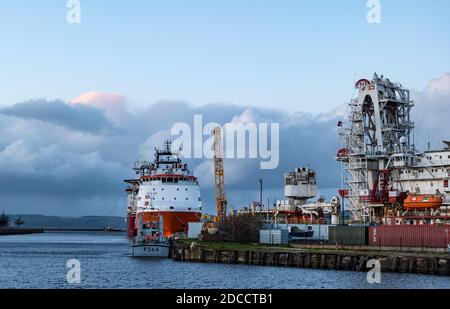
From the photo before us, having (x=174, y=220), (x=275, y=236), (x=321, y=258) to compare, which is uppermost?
(x=174, y=220)

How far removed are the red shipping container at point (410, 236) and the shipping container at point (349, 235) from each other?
3.16 ft

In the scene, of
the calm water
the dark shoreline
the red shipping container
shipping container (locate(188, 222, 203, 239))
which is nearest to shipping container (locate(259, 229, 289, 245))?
shipping container (locate(188, 222, 203, 239))

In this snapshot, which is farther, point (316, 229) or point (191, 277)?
point (316, 229)

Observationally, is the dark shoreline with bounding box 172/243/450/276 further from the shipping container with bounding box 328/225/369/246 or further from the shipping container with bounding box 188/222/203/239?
the shipping container with bounding box 188/222/203/239

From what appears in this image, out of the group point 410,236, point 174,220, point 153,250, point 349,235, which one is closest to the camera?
point 410,236

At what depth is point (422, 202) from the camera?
103500 millimetres

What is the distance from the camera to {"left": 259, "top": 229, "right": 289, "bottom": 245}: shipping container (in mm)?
110463

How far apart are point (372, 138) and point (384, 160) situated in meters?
6.45

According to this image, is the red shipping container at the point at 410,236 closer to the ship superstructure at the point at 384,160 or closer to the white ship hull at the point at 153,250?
the ship superstructure at the point at 384,160

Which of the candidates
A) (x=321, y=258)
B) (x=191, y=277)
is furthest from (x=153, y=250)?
(x=321, y=258)

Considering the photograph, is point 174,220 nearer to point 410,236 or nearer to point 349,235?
point 349,235

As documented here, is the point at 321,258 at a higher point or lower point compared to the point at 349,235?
lower
